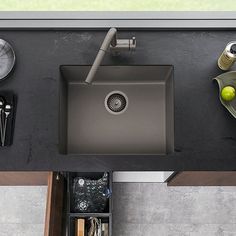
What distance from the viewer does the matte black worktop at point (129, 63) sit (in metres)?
1.63

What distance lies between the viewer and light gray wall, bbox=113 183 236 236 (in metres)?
2.49

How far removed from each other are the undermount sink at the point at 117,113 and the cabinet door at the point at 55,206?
17 centimetres

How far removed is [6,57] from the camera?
169 cm

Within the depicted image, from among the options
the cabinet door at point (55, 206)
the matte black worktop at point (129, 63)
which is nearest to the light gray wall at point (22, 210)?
the cabinet door at point (55, 206)

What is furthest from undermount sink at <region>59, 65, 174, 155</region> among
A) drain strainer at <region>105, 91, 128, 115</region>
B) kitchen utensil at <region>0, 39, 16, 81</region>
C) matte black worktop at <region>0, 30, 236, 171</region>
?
kitchen utensil at <region>0, 39, 16, 81</region>

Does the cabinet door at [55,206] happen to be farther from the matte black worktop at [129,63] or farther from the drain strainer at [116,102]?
the drain strainer at [116,102]

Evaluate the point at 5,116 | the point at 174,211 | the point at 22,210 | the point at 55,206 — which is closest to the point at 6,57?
the point at 5,116

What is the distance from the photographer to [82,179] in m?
2.21

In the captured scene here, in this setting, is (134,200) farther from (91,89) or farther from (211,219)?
(91,89)

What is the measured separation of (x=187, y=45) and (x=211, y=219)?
122cm

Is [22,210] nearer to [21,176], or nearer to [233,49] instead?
[21,176]

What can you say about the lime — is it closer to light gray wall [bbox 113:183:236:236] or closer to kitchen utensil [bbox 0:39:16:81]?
kitchen utensil [bbox 0:39:16:81]

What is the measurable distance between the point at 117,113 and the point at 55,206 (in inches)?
20.9

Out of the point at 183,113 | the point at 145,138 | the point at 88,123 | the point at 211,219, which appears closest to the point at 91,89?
the point at 88,123
